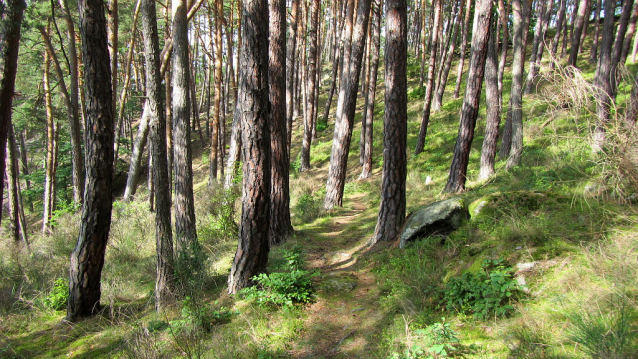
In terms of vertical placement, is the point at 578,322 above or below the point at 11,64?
below

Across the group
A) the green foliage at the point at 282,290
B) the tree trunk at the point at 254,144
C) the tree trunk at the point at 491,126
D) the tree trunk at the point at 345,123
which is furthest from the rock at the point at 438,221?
the tree trunk at the point at 491,126

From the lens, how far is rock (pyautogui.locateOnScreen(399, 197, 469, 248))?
18.4 feet

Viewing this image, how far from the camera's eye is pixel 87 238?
5.65 meters

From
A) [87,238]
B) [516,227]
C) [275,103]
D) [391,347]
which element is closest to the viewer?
[391,347]

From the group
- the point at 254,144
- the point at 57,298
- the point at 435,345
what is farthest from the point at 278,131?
the point at 435,345

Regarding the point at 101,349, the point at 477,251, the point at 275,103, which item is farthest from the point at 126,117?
the point at 477,251

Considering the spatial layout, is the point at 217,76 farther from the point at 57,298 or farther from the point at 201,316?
the point at 201,316

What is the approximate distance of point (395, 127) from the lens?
660 cm

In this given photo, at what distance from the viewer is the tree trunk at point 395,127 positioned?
259 inches

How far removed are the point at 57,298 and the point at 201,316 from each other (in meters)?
3.59

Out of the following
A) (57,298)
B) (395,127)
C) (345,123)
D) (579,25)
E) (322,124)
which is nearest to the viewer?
(57,298)

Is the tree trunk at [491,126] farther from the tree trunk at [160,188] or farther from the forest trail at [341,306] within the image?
the tree trunk at [160,188]

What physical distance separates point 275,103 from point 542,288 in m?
5.92

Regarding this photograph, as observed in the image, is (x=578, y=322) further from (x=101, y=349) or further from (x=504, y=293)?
(x=101, y=349)
